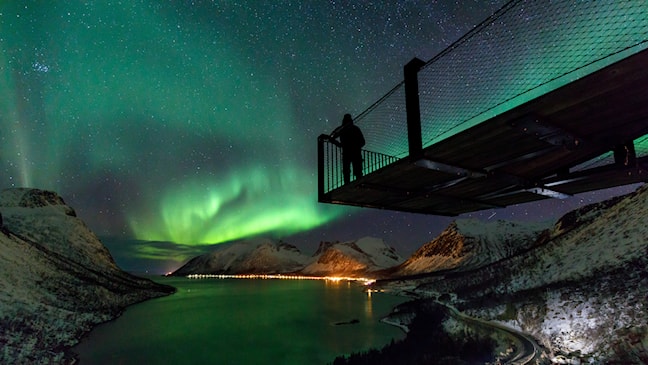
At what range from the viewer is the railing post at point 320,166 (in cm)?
1082

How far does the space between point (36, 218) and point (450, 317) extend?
127m

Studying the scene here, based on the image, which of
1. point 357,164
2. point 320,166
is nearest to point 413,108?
point 357,164

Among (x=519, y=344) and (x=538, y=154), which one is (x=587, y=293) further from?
(x=538, y=154)

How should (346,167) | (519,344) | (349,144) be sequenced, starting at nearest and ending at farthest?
1. (346,167)
2. (349,144)
3. (519,344)

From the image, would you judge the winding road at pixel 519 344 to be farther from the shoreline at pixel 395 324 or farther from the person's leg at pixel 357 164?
the person's leg at pixel 357 164

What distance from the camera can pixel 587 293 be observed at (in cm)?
2803

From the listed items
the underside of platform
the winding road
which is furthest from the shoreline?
the underside of platform

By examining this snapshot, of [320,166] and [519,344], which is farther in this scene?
[519,344]

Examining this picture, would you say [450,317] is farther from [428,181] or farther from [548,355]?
[428,181]

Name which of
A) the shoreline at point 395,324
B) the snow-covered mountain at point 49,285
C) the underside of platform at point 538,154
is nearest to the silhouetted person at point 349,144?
the underside of platform at point 538,154

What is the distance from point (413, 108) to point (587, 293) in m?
31.0

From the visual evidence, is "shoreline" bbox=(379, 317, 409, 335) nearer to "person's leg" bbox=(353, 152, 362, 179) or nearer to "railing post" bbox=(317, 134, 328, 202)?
"person's leg" bbox=(353, 152, 362, 179)

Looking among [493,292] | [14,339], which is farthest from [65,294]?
[493,292]

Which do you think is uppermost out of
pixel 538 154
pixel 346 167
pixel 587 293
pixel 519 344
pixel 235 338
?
pixel 346 167
